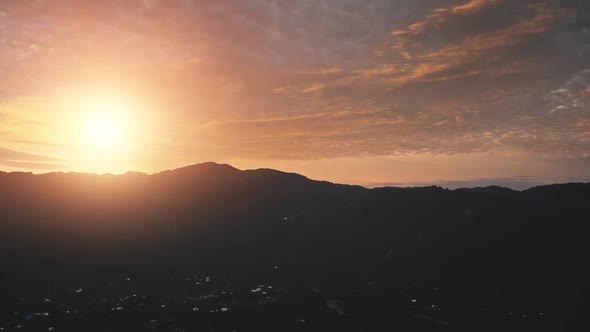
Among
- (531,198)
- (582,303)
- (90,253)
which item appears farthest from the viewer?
(531,198)

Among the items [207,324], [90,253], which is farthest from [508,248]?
[90,253]

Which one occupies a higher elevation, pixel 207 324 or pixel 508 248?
pixel 508 248

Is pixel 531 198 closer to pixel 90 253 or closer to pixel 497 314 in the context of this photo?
pixel 497 314

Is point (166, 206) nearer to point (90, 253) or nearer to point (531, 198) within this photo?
point (90, 253)

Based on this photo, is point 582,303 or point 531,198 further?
point 531,198

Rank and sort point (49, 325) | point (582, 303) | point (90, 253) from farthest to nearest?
point (90, 253)
point (582, 303)
point (49, 325)

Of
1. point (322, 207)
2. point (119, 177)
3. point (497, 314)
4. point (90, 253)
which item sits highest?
point (119, 177)
